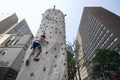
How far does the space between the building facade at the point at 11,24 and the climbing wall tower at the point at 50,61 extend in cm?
4100

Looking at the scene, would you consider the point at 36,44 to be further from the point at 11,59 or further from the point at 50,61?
the point at 11,59

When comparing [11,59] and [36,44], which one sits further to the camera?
[11,59]

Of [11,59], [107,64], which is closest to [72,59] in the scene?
[107,64]

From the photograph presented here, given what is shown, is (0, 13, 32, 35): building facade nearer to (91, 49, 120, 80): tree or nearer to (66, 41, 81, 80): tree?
(66, 41, 81, 80): tree

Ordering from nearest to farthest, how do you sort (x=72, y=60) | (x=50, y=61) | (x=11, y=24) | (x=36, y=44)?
(x=50, y=61), (x=36, y=44), (x=72, y=60), (x=11, y=24)

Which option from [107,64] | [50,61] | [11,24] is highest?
[50,61]

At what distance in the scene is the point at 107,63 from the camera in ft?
97.9

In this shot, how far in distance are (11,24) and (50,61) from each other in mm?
49491

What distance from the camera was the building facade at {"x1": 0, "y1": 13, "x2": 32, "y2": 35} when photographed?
145 feet

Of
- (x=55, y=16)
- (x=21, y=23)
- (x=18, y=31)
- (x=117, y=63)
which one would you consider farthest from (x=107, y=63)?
(x=21, y=23)

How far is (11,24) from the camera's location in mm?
50406

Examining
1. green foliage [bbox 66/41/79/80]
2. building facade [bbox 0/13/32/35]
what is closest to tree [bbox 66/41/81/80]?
green foliage [bbox 66/41/79/80]

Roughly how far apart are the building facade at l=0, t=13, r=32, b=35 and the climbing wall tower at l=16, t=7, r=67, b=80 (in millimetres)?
A: 40996

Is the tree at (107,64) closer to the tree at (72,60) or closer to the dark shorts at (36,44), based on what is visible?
the tree at (72,60)
